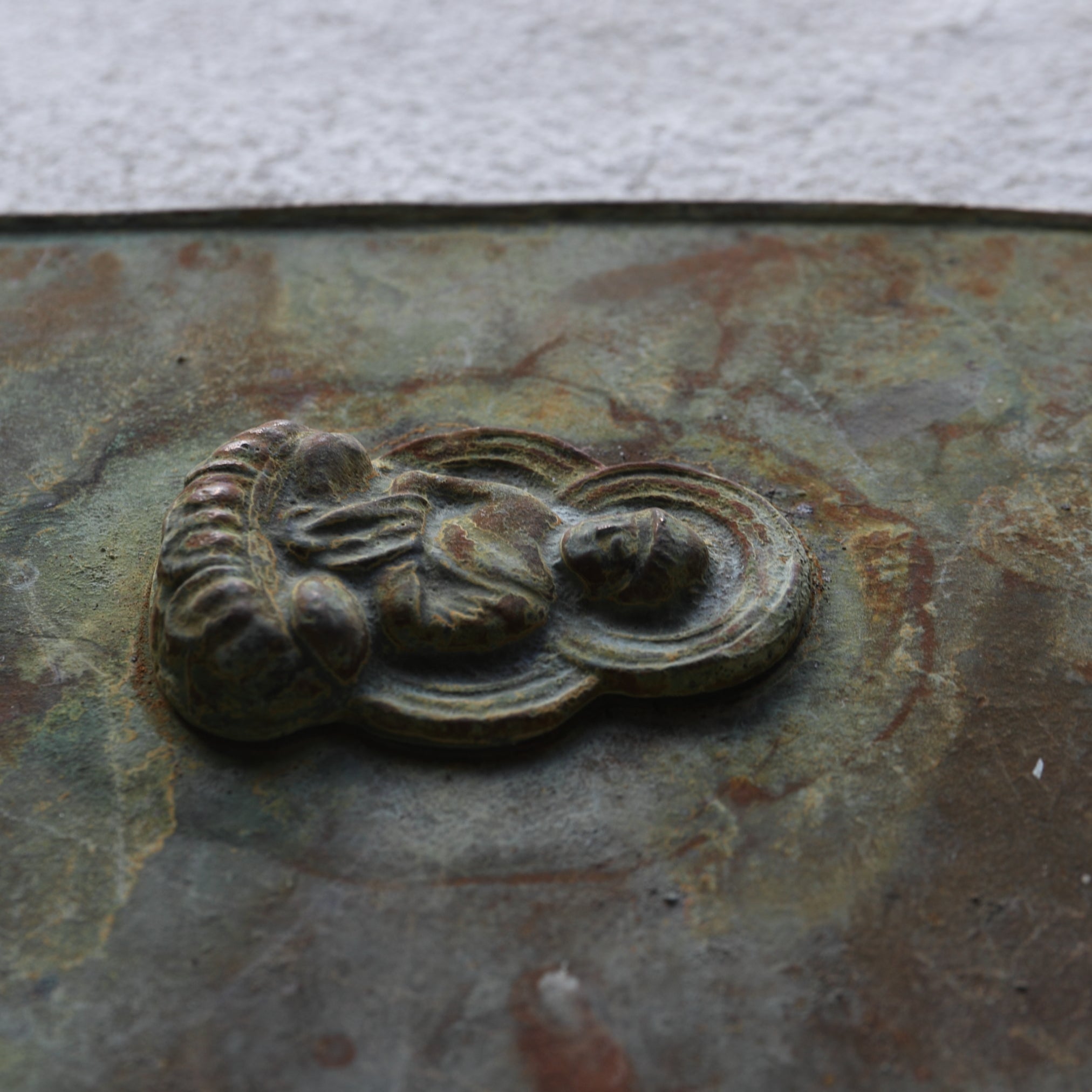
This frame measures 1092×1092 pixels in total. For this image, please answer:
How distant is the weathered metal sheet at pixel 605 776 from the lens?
1615 mm

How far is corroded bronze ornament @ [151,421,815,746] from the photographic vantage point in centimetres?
187

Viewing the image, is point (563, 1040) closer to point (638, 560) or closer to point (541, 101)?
point (638, 560)

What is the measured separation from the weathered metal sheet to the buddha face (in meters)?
0.23

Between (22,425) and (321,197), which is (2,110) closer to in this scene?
(321,197)

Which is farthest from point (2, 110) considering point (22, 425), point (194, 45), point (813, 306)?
point (813, 306)

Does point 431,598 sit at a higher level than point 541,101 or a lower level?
lower

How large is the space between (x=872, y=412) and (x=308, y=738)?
1633mm

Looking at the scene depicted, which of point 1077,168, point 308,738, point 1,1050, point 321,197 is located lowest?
point 1,1050

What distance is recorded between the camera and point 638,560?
6.79 ft

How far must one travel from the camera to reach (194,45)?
437 cm

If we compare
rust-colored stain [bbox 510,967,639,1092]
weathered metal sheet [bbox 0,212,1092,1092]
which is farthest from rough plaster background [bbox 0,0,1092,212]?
rust-colored stain [bbox 510,967,639,1092]

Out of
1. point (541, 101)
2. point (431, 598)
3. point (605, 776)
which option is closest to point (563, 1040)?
point (605, 776)

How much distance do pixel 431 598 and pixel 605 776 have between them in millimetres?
472

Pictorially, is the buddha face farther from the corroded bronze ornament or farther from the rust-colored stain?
A: the rust-colored stain
